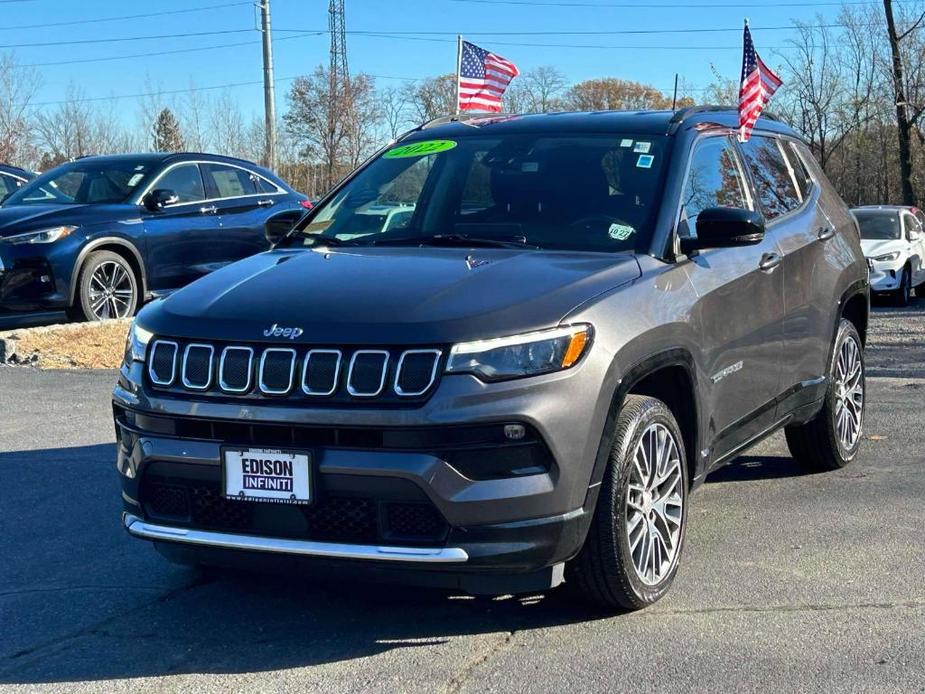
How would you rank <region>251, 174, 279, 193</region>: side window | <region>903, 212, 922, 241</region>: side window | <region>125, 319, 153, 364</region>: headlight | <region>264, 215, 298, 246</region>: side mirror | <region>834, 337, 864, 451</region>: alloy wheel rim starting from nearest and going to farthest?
1. <region>125, 319, 153, 364</region>: headlight
2. <region>264, 215, 298, 246</region>: side mirror
3. <region>834, 337, 864, 451</region>: alloy wheel rim
4. <region>251, 174, 279, 193</region>: side window
5. <region>903, 212, 922, 241</region>: side window

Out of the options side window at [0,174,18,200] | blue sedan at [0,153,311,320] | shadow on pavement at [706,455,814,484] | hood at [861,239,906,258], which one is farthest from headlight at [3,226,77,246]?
hood at [861,239,906,258]

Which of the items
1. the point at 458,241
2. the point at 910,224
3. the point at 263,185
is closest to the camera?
the point at 458,241

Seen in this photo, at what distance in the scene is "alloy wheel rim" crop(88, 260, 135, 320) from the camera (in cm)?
1155

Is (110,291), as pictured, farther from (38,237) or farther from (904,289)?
(904,289)

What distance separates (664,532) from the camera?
4.37 meters

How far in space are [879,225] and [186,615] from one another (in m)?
17.9

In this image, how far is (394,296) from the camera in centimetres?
395

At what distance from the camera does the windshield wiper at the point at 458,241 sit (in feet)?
15.5

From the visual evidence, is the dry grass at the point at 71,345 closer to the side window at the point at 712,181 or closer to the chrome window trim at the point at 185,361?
the side window at the point at 712,181

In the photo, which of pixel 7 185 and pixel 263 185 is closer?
pixel 263 185

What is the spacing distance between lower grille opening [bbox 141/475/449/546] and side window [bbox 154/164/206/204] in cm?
871

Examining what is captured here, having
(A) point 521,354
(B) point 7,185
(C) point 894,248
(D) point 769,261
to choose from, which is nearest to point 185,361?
(A) point 521,354

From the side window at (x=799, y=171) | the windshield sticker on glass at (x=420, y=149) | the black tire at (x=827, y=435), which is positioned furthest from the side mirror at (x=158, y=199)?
the black tire at (x=827, y=435)

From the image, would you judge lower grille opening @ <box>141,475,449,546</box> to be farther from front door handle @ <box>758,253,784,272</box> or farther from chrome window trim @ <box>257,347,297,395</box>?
front door handle @ <box>758,253,784,272</box>
